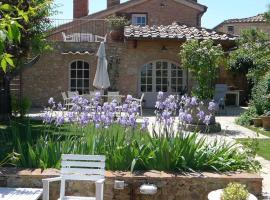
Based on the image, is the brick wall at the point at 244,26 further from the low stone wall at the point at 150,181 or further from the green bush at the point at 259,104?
the low stone wall at the point at 150,181

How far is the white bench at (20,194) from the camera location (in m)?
4.68

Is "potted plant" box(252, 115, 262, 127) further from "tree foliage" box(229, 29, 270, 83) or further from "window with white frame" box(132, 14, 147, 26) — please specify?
"window with white frame" box(132, 14, 147, 26)

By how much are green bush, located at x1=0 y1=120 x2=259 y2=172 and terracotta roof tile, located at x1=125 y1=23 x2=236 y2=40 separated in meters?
12.6

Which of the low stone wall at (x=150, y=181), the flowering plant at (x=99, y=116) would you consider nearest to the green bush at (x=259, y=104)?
the flowering plant at (x=99, y=116)

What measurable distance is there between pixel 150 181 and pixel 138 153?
505 millimetres

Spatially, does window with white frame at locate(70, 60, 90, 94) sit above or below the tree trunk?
above

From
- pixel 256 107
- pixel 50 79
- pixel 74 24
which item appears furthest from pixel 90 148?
pixel 74 24

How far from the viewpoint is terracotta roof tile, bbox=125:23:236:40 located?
18.5 metres

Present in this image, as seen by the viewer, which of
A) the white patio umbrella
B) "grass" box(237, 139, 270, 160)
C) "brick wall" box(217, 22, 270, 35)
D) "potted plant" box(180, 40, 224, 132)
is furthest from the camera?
"brick wall" box(217, 22, 270, 35)

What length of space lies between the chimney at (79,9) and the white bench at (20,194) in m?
23.8

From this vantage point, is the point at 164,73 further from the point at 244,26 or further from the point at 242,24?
the point at 242,24

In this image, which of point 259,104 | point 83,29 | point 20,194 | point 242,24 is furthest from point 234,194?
point 242,24

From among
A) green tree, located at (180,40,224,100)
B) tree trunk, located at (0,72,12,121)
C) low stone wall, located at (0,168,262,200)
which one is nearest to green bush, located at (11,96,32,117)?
tree trunk, located at (0,72,12,121)

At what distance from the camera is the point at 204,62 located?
1287 centimetres
